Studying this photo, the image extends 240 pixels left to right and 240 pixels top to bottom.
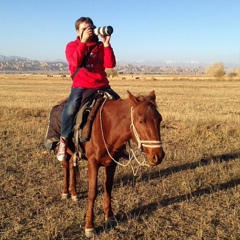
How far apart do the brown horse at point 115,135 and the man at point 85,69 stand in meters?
0.49

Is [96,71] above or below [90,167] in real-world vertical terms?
above

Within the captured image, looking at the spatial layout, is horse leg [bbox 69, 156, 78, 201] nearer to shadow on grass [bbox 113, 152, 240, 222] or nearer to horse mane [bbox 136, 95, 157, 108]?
shadow on grass [bbox 113, 152, 240, 222]

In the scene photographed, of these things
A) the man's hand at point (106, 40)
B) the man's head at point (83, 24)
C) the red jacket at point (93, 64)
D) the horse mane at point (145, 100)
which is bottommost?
the horse mane at point (145, 100)

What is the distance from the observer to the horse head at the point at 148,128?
4031 mm

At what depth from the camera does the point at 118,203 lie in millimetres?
6168

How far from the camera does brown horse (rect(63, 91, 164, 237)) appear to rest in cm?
409

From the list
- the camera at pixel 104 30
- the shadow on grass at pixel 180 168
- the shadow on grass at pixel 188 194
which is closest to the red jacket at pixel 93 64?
the camera at pixel 104 30

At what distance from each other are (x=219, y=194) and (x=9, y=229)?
418cm

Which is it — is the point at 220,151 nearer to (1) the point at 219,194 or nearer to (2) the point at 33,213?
(1) the point at 219,194

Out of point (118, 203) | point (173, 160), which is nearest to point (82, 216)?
point (118, 203)

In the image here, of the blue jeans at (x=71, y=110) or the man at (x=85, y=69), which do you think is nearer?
the man at (x=85, y=69)

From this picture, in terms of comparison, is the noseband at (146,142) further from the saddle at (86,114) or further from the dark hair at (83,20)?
the dark hair at (83,20)

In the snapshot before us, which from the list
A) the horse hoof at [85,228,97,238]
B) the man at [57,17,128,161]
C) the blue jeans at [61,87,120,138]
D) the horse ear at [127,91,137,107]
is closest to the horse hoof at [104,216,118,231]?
the horse hoof at [85,228,97,238]

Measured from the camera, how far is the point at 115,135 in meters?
4.86
